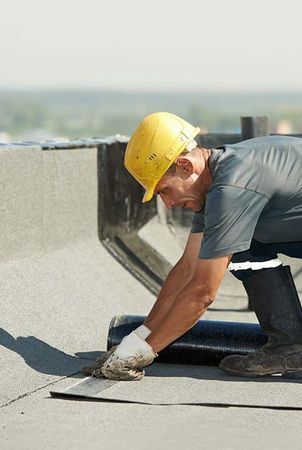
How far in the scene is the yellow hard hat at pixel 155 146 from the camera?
5.43 m

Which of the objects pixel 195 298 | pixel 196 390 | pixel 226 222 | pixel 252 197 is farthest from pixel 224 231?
pixel 196 390

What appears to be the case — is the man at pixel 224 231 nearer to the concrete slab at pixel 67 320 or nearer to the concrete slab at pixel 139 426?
the concrete slab at pixel 67 320

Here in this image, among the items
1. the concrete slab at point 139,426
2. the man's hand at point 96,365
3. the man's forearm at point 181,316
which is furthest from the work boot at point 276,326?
the concrete slab at point 139,426

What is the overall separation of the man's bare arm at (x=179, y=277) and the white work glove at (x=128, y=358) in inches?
8.0

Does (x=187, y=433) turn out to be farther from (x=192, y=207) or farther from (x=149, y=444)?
(x=192, y=207)

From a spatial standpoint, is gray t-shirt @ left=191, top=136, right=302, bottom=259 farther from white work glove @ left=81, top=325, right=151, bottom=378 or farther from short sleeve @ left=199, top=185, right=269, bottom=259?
white work glove @ left=81, top=325, right=151, bottom=378

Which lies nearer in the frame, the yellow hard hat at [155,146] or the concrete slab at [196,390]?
the concrete slab at [196,390]

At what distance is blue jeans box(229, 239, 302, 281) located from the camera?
227 inches

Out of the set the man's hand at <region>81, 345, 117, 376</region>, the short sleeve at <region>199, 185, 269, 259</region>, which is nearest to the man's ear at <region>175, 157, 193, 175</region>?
the short sleeve at <region>199, 185, 269, 259</region>

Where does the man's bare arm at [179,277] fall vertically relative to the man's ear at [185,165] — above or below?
below

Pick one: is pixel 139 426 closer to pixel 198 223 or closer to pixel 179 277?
pixel 179 277

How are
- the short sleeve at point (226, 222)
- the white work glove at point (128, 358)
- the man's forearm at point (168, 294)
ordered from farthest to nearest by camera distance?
the man's forearm at point (168, 294)
the white work glove at point (128, 358)
the short sleeve at point (226, 222)

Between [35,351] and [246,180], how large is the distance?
5.28ft

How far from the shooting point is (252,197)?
5332mm
